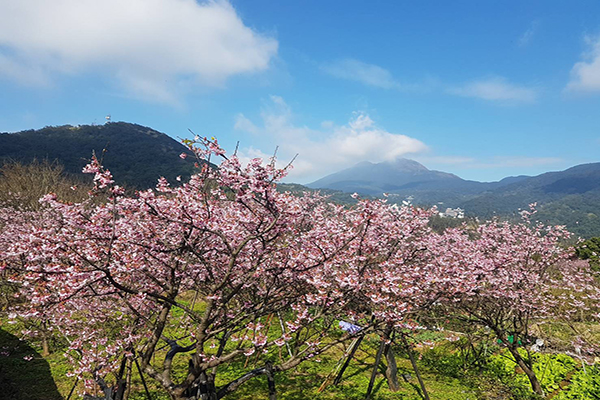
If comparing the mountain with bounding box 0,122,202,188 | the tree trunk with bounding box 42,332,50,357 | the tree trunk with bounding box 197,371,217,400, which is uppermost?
the mountain with bounding box 0,122,202,188

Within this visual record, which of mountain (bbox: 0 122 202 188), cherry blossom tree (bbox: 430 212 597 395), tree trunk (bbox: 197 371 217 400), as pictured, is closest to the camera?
tree trunk (bbox: 197 371 217 400)

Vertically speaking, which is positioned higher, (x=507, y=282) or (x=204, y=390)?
(x=507, y=282)

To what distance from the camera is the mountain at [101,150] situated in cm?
8319

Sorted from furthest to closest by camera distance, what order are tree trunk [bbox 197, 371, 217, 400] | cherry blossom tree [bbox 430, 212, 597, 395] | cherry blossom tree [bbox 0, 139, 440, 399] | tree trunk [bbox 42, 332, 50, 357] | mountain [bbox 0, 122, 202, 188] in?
mountain [bbox 0, 122, 202, 188] < tree trunk [bbox 42, 332, 50, 357] < cherry blossom tree [bbox 430, 212, 597, 395] < tree trunk [bbox 197, 371, 217, 400] < cherry blossom tree [bbox 0, 139, 440, 399]

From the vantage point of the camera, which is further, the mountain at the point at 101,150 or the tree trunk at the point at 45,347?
the mountain at the point at 101,150

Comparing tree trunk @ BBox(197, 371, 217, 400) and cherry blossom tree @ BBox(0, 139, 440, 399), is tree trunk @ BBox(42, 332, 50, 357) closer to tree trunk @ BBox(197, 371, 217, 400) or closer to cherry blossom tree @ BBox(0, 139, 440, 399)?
cherry blossom tree @ BBox(0, 139, 440, 399)

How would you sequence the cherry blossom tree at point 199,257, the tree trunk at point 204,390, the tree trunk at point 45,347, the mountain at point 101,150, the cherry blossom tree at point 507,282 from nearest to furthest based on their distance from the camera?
the cherry blossom tree at point 199,257 < the tree trunk at point 204,390 < the cherry blossom tree at point 507,282 < the tree trunk at point 45,347 < the mountain at point 101,150

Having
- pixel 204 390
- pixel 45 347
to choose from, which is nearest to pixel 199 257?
pixel 204 390

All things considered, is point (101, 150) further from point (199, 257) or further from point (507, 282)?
point (507, 282)

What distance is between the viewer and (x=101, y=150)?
85.2 metres

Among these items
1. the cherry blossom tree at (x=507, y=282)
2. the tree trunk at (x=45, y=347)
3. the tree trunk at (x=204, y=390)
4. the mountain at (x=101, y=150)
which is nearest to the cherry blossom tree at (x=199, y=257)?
the tree trunk at (x=204, y=390)

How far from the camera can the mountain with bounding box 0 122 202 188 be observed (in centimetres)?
8319

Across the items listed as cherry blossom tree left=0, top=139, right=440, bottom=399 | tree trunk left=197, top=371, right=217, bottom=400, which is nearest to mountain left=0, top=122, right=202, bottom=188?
cherry blossom tree left=0, top=139, right=440, bottom=399

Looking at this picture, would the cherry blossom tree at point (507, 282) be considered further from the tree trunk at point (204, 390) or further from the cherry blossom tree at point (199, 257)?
the tree trunk at point (204, 390)
